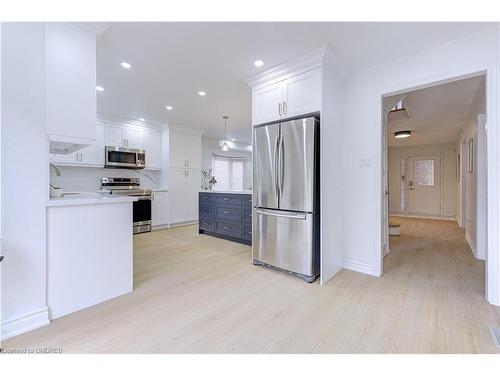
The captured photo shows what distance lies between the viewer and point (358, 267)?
2730 mm

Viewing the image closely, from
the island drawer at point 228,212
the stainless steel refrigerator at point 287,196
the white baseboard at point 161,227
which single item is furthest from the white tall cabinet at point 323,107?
the white baseboard at point 161,227

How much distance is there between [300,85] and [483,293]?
2629mm

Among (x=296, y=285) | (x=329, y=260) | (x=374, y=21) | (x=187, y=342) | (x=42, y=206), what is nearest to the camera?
(x=187, y=342)

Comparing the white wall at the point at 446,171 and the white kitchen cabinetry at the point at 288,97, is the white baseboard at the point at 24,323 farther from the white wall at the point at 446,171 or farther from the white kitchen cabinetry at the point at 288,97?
the white wall at the point at 446,171

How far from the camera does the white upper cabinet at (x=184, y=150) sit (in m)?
5.41

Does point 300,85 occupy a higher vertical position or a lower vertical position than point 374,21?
lower

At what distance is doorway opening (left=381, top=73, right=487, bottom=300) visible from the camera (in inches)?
119

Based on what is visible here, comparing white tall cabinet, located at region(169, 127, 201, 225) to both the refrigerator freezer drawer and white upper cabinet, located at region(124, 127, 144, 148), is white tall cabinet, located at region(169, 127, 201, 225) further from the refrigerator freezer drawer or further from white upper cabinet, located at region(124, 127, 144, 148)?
the refrigerator freezer drawer

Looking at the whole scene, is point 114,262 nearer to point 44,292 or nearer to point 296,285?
point 44,292

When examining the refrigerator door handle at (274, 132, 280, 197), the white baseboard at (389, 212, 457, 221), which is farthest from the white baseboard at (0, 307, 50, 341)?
the white baseboard at (389, 212, 457, 221)

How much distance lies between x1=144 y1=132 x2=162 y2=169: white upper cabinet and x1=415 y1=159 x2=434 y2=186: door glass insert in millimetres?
7490

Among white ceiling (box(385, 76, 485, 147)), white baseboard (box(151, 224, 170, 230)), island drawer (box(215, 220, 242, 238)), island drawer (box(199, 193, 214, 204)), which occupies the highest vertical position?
white ceiling (box(385, 76, 485, 147))

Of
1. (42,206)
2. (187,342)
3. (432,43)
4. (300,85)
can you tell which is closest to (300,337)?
(187,342)
